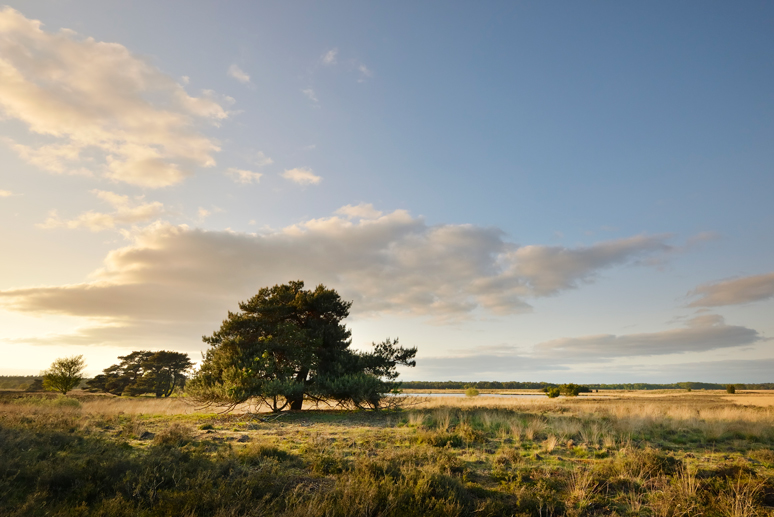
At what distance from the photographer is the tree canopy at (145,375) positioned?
6041 centimetres

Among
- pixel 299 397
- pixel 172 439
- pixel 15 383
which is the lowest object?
pixel 15 383

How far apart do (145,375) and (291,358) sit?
171 feet

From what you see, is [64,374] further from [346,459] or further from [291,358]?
[346,459]

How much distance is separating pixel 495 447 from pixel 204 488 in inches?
354

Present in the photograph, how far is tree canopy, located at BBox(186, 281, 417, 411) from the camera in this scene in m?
20.1

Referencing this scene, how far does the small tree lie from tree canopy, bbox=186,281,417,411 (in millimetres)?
31056

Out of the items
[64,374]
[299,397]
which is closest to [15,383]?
[64,374]

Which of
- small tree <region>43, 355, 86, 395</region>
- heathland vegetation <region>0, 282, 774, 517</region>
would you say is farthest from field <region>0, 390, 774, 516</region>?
small tree <region>43, 355, 86, 395</region>

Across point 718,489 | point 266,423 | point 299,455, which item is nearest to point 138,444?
point 299,455

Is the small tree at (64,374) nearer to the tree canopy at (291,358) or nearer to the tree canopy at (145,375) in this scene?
the tree canopy at (145,375)

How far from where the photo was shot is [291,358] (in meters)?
21.8

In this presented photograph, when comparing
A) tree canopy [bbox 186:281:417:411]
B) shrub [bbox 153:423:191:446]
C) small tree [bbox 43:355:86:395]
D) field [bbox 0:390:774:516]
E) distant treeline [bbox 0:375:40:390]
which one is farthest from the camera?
Answer: distant treeline [bbox 0:375:40:390]

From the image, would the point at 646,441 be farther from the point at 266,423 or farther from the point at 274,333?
the point at 274,333

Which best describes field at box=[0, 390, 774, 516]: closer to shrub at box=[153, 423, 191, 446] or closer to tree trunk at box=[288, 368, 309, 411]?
shrub at box=[153, 423, 191, 446]
